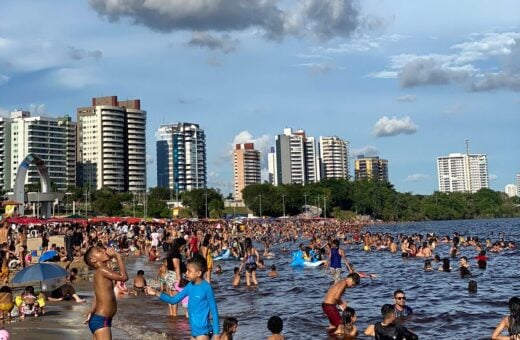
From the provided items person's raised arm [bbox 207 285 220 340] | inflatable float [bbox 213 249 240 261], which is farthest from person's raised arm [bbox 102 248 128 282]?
inflatable float [bbox 213 249 240 261]

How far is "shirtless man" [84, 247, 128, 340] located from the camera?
6805mm

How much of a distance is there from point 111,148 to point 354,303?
151m

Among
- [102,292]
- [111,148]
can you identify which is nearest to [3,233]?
[102,292]

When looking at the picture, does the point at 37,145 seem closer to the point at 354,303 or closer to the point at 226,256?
the point at 226,256

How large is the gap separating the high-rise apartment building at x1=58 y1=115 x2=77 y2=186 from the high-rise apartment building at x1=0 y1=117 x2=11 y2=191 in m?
13.5

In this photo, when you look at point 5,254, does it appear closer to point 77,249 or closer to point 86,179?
point 77,249

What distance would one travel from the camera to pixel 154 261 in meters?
31.8

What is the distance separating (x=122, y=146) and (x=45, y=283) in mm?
153245

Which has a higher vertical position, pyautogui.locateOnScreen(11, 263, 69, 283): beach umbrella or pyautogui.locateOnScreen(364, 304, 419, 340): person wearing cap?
pyautogui.locateOnScreen(11, 263, 69, 283): beach umbrella

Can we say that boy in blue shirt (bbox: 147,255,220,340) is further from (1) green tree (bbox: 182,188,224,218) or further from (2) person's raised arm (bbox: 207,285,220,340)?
(1) green tree (bbox: 182,188,224,218)

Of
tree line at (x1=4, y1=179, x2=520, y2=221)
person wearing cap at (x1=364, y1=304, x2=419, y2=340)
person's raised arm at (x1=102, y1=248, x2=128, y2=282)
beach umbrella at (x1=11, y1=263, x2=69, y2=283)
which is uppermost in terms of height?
tree line at (x1=4, y1=179, x2=520, y2=221)

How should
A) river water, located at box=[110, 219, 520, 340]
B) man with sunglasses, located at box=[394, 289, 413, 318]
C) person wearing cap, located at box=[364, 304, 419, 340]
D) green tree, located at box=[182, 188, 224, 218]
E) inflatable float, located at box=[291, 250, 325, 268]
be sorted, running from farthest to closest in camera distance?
green tree, located at box=[182, 188, 224, 218]
inflatable float, located at box=[291, 250, 325, 268]
river water, located at box=[110, 219, 520, 340]
man with sunglasses, located at box=[394, 289, 413, 318]
person wearing cap, located at box=[364, 304, 419, 340]

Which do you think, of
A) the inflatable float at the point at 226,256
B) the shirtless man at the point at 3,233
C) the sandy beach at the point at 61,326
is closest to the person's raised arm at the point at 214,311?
the sandy beach at the point at 61,326

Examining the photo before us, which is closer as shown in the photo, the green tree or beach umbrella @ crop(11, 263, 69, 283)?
beach umbrella @ crop(11, 263, 69, 283)
